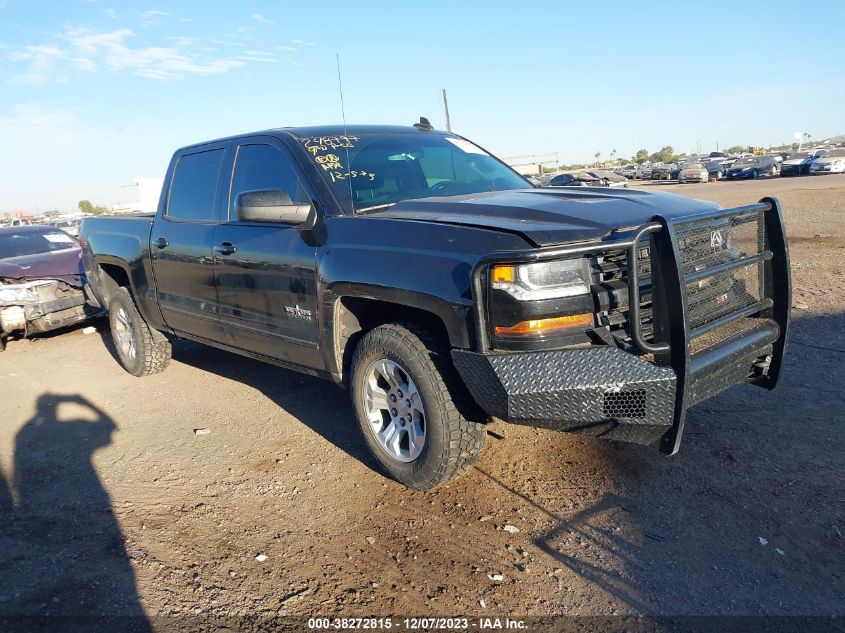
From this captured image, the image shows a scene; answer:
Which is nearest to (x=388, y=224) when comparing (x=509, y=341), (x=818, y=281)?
(x=509, y=341)

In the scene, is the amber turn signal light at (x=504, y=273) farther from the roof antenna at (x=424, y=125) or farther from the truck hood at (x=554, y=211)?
the roof antenna at (x=424, y=125)

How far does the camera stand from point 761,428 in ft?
12.8

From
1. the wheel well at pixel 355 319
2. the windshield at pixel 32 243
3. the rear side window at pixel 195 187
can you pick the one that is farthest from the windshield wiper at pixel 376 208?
the windshield at pixel 32 243

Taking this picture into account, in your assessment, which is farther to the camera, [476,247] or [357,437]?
[357,437]

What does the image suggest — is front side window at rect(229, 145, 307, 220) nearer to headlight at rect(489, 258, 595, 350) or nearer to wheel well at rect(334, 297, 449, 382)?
wheel well at rect(334, 297, 449, 382)

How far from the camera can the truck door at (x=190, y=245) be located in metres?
4.80

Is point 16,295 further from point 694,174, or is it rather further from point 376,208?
point 694,174

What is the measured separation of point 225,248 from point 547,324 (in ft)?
8.43

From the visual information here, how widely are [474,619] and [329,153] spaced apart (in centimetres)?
287

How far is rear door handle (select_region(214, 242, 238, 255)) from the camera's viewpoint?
4406 mm

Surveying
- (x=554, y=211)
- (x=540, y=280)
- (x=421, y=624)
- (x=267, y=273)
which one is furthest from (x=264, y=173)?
(x=421, y=624)

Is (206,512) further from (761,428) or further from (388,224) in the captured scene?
(761,428)

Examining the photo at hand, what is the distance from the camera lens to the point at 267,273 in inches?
162

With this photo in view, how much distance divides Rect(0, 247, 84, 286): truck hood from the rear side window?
4.04 meters
